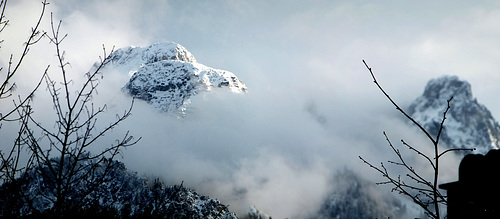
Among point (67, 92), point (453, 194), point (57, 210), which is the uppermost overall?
point (453, 194)

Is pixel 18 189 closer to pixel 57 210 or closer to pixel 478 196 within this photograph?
pixel 57 210

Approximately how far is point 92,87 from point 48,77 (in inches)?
27.0

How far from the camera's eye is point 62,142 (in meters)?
5.85

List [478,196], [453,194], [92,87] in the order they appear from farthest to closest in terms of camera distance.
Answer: [453,194]
[478,196]
[92,87]

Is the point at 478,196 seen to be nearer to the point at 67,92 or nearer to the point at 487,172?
the point at 487,172

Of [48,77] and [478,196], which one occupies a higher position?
[478,196]

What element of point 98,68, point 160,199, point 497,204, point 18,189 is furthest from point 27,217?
point 497,204

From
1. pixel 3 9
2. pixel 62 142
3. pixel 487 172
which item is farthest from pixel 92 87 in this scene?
pixel 487 172

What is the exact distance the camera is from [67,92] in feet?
19.3

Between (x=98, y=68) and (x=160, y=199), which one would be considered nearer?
(x=98, y=68)

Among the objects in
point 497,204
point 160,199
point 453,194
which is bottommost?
point 160,199

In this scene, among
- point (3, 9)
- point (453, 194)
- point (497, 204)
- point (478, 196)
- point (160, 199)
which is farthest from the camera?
point (453, 194)

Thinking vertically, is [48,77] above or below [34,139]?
above

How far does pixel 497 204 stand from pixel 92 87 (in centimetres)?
1369
